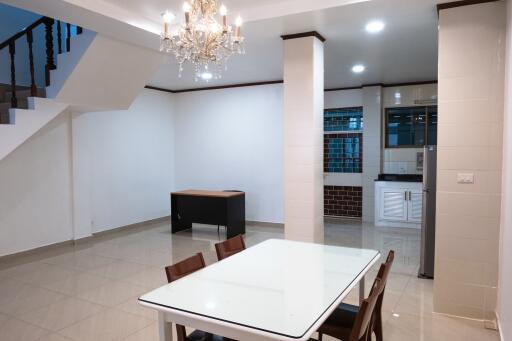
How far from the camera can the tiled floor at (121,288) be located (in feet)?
10.1

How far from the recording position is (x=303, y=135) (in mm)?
4090

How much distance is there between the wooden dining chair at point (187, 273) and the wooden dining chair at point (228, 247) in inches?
13.2

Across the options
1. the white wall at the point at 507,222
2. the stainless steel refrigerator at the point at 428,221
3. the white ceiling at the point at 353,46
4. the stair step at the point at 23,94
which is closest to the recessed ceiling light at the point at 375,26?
the white ceiling at the point at 353,46

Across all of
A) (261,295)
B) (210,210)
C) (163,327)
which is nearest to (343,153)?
(210,210)

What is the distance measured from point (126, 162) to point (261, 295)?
19.1 feet

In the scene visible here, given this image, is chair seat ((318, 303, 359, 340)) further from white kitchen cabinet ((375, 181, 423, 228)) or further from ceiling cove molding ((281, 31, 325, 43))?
white kitchen cabinet ((375, 181, 423, 228))

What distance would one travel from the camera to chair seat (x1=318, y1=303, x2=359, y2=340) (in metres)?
2.21

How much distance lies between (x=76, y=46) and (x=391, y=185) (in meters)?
5.69

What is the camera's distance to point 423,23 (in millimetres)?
3816

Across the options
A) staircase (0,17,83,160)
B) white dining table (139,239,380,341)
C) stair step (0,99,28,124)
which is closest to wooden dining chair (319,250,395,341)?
white dining table (139,239,380,341)

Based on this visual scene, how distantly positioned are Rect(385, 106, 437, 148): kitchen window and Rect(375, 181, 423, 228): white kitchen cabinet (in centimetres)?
99

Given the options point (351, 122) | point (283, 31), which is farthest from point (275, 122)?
point (283, 31)

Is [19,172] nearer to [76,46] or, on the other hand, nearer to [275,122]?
[76,46]

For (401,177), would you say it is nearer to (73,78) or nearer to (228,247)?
(228,247)
